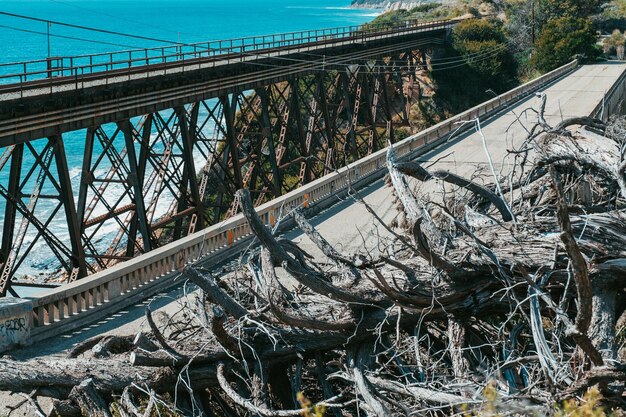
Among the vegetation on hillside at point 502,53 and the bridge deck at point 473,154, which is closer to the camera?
the bridge deck at point 473,154

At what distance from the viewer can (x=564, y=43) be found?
6112cm

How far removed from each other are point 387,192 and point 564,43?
136ft

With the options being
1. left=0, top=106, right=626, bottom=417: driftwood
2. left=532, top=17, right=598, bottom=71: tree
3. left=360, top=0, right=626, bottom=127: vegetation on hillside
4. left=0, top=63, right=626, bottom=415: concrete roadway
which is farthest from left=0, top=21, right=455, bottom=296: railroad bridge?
left=532, top=17, right=598, bottom=71: tree

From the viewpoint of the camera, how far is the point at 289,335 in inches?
322

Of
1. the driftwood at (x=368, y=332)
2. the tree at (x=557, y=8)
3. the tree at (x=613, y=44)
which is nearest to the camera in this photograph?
the driftwood at (x=368, y=332)

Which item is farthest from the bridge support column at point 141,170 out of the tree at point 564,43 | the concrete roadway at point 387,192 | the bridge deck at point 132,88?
the tree at point 564,43

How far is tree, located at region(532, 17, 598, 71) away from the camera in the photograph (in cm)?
6100

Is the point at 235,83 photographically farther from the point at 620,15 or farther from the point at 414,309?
the point at 620,15

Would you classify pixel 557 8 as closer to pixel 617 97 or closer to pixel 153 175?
pixel 617 97

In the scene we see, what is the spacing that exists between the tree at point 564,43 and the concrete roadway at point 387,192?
24.9 feet

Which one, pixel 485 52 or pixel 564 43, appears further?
pixel 564 43

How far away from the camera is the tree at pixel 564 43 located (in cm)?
6100

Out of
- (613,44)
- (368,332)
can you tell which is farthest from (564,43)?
(368,332)

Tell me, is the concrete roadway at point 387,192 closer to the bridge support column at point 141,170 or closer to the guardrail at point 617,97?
the guardrail at point 617,97
